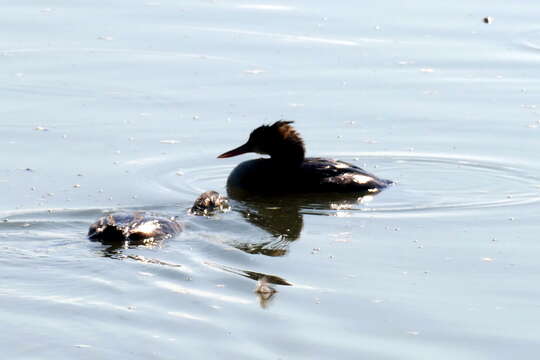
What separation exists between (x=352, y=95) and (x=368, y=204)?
3.93 meters

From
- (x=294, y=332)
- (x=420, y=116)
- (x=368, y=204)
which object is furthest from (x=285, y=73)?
(x=294, y=332)

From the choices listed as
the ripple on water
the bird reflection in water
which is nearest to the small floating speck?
the ripple on water

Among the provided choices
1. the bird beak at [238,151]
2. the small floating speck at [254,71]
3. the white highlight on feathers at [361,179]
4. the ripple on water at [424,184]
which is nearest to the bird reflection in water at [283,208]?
the ripple on water at [424,184]

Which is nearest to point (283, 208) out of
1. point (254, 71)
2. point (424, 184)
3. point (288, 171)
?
point (288, 171)

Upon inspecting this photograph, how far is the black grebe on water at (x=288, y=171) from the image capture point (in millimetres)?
13977

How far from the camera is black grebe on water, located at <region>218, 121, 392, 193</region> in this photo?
14.0 metres

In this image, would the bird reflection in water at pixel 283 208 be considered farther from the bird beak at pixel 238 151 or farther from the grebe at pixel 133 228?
the grebe at pixel 133 228

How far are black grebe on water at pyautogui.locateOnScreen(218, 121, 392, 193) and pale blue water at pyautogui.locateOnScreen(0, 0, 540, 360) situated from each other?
0.95 feet

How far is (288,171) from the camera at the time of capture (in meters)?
14.3

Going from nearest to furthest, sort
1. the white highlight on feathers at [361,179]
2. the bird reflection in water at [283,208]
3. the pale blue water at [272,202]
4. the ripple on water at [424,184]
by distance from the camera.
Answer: the pale blue water at [272,202], the bird reflection in water at [283,208], the ripple on water at [424,184], the white highlight on feathers at [361,179]

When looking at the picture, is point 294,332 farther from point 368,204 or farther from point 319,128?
point 319,128

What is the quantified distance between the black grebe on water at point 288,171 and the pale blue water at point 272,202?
290 mm

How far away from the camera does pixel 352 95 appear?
56.1 ft

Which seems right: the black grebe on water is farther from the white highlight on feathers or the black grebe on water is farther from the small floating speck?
the small floating speck
